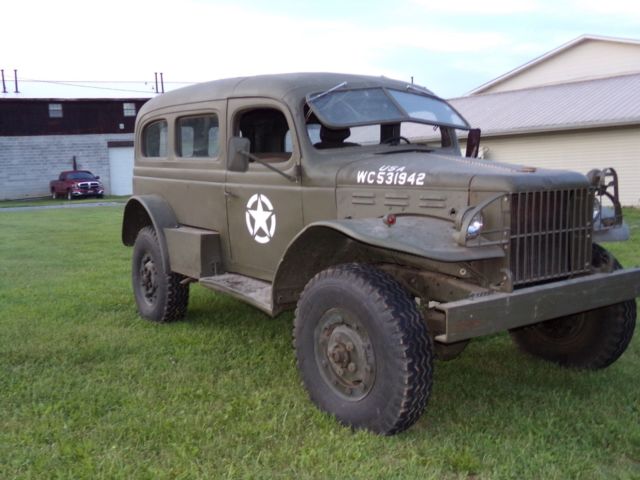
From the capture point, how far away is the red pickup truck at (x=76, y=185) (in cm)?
3306

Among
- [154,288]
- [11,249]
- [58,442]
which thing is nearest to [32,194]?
[11,249]

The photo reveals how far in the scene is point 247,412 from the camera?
13.4 ft

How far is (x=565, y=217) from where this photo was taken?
391cm

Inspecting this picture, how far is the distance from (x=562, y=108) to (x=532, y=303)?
56.0 feet

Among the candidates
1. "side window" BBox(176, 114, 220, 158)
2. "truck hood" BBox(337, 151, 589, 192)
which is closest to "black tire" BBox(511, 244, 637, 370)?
"truck hood" BBox(337, 151, 589, 192)

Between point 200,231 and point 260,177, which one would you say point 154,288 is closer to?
point 200,231

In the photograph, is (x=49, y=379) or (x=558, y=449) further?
(x=49, y=379)

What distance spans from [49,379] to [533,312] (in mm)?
3154

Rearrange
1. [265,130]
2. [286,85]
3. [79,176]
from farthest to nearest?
1. [79,176]
2. [265,130]
3. [286,85]

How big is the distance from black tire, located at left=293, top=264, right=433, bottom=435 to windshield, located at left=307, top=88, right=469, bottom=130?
120 cm

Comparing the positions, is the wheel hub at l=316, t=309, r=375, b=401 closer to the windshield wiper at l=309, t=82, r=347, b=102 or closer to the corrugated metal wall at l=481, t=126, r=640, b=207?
the windshield wiper at l=309, t=82, r=347, b=102

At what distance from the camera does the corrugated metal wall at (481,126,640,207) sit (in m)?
17.2

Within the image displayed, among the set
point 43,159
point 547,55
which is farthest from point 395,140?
point 43,159

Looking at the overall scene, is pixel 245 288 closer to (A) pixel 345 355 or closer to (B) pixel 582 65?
(A) pixel 345 355
